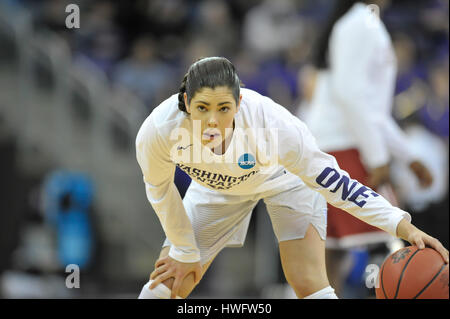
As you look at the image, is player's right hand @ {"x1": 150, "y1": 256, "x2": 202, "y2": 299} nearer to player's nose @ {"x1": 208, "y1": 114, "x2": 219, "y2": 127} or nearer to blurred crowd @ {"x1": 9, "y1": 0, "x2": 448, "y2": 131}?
player's nose @ {"x1": 208, "y1": 114, "x2": 219, "y2": 127}

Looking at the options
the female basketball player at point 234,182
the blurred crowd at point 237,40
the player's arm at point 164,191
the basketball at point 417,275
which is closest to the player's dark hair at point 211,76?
the female basketball player at point 234,182

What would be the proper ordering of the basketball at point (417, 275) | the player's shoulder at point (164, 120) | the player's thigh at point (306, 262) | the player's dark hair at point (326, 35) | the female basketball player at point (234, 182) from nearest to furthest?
the basketball at point (417, 275) → the female basketball player at point (234, 182) → the player's shoulder at point (164, 120) → the player's thigh at point (306, 262) → the player's dark hair at point (326, 35)

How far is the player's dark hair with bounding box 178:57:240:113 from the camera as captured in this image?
3029mm

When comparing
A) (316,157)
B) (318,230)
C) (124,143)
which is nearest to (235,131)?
(316,157)

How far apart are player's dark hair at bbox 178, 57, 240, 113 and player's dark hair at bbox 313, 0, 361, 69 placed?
78.2 inches

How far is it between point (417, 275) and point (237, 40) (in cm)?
677

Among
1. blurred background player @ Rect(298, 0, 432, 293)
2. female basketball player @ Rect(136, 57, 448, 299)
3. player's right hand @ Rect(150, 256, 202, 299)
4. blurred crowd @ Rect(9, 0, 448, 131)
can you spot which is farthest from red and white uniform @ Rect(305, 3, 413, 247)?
blurred crowd @ Rect(9, 0, 448, 131)

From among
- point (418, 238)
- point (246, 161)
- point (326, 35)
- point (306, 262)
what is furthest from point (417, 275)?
point (326, 35)

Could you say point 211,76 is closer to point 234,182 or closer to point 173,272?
point 234,182

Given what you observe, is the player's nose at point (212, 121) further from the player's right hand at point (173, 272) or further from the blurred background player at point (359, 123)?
the blurred background player at point (359, 123)

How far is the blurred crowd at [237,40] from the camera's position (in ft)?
26.0

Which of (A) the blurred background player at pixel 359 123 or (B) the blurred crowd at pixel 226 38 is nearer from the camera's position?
(A) the blurred background player at pixel 359 123

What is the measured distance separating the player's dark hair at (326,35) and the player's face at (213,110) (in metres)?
2.02
